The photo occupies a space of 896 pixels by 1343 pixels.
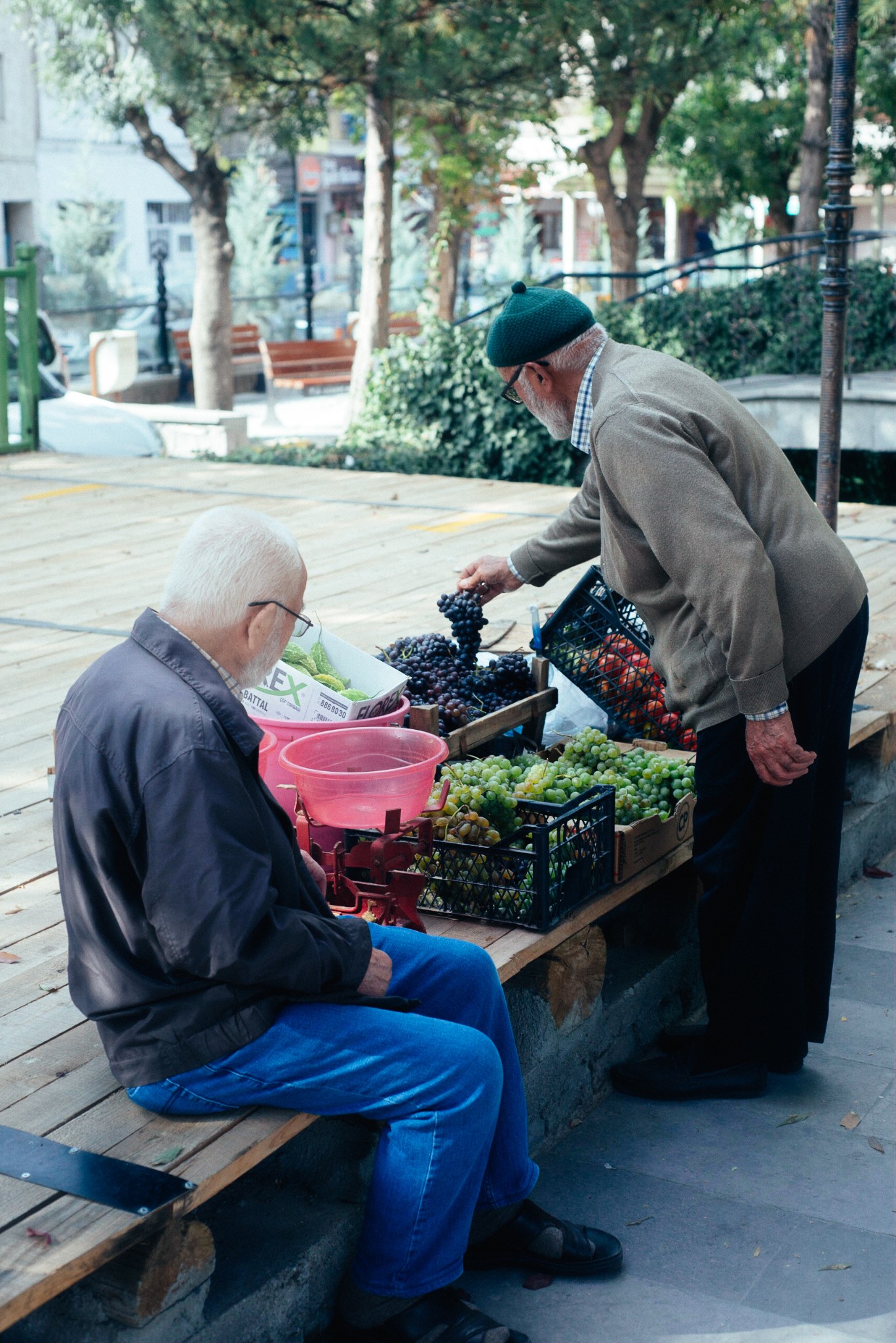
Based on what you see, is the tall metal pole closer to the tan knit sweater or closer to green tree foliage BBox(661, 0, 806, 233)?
the tan knit sweater

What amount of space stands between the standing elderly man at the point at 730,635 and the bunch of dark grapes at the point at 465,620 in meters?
0.63

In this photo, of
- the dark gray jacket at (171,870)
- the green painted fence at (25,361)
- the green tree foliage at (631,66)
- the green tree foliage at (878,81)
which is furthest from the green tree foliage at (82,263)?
the dark gray jacket at (171,870)

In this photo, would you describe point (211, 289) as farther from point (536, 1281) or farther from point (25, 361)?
point (536, 1281)

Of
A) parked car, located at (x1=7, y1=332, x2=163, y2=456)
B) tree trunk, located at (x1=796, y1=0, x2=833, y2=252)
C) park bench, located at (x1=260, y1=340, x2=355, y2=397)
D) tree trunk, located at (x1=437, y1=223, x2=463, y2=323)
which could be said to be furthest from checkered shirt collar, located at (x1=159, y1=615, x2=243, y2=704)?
park bench, located at (x1=260, y1=340, x2=355, y2=397)

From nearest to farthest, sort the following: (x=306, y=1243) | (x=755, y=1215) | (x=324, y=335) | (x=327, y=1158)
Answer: (x=306, y=1243) < (x=327, y=1158) < (x=755, y=1215) < (x=324, y=335)

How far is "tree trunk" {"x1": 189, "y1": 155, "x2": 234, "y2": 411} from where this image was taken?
645 inches

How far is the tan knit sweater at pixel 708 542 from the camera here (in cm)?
312

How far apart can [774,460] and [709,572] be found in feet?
1.21

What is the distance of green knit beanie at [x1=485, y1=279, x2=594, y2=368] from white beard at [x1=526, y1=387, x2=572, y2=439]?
120 millimetres

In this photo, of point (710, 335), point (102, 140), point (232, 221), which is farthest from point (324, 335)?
point (710, 335)

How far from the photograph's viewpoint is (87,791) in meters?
2.41

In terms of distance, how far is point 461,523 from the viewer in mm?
8375

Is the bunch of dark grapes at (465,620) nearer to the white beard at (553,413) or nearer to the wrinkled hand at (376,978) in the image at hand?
the white beard at (553,413)

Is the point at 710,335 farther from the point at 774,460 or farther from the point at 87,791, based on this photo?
the point at 87,791
